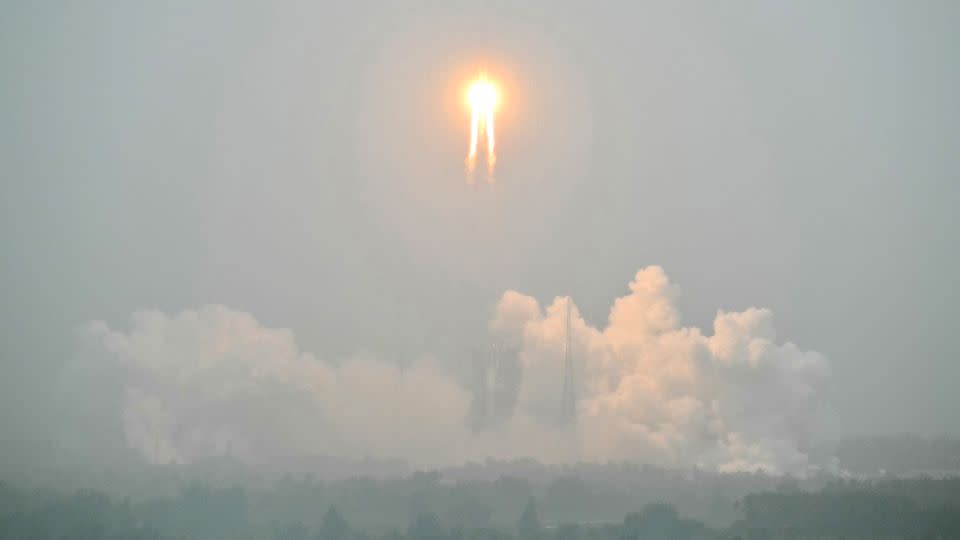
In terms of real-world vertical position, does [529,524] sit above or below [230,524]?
above

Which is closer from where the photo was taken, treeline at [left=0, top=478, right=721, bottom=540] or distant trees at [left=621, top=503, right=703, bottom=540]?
treeline at [left=0, top=478, right=721, bottom=540]

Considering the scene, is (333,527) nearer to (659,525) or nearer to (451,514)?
(451,514)

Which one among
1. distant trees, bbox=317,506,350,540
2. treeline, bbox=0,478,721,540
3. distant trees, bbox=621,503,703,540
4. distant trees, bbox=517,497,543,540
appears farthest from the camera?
distant trees, bbox=317,506,350,540

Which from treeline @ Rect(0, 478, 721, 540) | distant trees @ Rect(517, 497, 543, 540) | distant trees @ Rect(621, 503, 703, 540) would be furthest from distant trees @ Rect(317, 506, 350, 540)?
distant trees @ Rect(621, 503, 703, 540)

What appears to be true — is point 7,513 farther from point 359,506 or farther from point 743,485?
point 743,485

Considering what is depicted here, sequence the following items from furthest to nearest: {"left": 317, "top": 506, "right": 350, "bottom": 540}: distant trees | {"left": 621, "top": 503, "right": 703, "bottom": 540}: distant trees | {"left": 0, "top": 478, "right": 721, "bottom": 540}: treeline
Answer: {"left": 317, "top": 506, "right": 350, "bottom": 540}: distant trees < {"left": 621, "top": 503, "right": 703, "bottom": 540}: distant trees < {"left": 0, "top": 478, "right": 721, "bottom": 540}: treeline

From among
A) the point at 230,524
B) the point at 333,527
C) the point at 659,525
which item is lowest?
the point at 333,527

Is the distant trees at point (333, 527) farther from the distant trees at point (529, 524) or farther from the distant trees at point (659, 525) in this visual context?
the distant trees at point (659, 525)

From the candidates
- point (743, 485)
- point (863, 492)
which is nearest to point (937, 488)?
point (863, 492)

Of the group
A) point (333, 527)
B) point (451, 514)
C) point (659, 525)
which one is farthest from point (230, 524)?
point (659, 525)

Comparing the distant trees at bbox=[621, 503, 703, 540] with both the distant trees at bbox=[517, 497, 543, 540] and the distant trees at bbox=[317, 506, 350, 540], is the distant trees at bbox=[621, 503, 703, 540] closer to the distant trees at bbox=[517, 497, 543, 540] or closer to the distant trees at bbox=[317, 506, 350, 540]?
the distant trees at bbox=[517, 497, 543, 540]

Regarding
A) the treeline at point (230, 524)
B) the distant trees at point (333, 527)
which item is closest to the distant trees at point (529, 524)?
the treeline at point (230, 524)

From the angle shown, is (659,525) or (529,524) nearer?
(529,524)

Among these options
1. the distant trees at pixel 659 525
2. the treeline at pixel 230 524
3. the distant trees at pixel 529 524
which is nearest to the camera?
the distant trees at pixel 529 524
